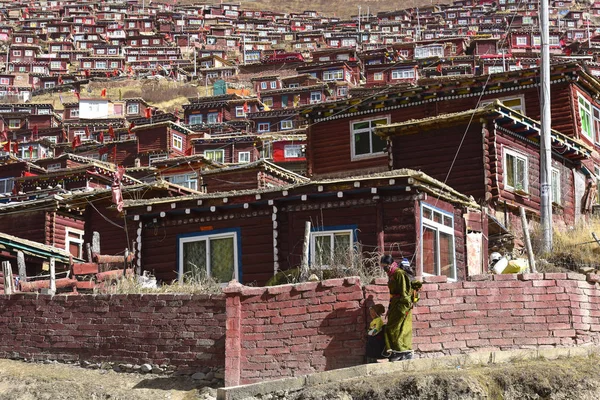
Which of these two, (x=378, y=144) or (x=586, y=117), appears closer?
(x=378, y=144)

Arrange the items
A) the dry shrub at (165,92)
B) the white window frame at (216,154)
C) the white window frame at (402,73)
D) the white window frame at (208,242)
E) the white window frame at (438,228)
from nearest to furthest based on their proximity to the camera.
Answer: the white window frame at (438,228) → the white window frame at (208,242) → the white window frame at (216,154) → the white window frame at (402,73) → the dry shrub at (165,92)

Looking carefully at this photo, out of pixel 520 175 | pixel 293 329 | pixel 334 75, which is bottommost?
pixel 293 329

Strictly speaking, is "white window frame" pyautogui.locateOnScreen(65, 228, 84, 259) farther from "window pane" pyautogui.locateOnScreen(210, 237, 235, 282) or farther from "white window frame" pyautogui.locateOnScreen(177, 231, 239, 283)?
"window pane" pyautogui.locateOnScreen(210, 237, 235, 282)

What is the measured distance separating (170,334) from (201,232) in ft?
20.4

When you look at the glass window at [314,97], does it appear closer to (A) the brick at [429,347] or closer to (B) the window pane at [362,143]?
(B) the window pane at [362,143]

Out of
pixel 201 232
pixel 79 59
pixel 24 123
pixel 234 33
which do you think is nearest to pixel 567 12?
pixel 234 33

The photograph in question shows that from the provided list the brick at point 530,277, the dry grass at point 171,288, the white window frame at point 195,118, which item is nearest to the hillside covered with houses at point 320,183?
the white window frame at point 195,118

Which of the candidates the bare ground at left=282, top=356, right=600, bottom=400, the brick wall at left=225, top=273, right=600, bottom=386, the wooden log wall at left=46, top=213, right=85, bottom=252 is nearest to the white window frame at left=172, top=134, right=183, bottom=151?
the wooden log wall at left=46, top=213, right=85, bottom=252

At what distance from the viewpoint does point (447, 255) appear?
20.9 meters

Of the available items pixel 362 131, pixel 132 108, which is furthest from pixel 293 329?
pixel 132 108

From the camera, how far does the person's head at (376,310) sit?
43.3ft

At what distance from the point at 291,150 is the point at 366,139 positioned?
24.9 m

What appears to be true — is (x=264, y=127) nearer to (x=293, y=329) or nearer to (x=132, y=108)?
(x=132, y=108)

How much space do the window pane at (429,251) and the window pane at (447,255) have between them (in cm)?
40
